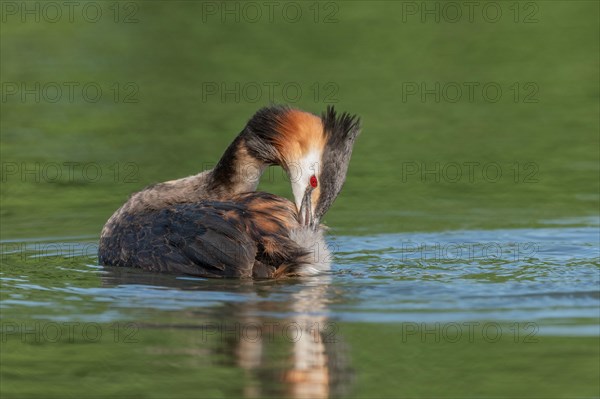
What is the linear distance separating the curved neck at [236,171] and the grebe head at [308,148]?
14 centimetres

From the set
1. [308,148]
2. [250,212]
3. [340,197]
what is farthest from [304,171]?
[340,197]

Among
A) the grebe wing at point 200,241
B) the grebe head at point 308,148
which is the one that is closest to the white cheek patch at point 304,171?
the grebe head at point 308,148

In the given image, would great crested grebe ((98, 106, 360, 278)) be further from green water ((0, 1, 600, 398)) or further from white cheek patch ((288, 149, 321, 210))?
green water ((0, 1, 600, 398))

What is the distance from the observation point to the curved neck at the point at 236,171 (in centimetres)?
1027

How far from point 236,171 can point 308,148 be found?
0.94 meters

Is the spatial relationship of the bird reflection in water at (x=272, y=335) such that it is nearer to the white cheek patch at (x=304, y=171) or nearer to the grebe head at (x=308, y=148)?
the grebe head at (x=308, y=148)

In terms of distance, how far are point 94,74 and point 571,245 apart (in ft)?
28.0

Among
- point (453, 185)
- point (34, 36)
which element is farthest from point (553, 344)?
point (34, 36)

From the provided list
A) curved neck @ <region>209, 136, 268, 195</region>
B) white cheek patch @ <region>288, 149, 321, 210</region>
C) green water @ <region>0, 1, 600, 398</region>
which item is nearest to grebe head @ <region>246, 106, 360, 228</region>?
white cheek patch @ <region>288, 149, 321, 210</region>

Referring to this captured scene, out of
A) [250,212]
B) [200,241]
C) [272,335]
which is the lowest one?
[272,335]

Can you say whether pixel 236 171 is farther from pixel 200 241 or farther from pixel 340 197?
pixel 340 197

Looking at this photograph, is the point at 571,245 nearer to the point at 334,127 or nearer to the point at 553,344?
the point at 334,127

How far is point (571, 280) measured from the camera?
8.70 meters

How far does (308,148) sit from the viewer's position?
9672 millimetres
